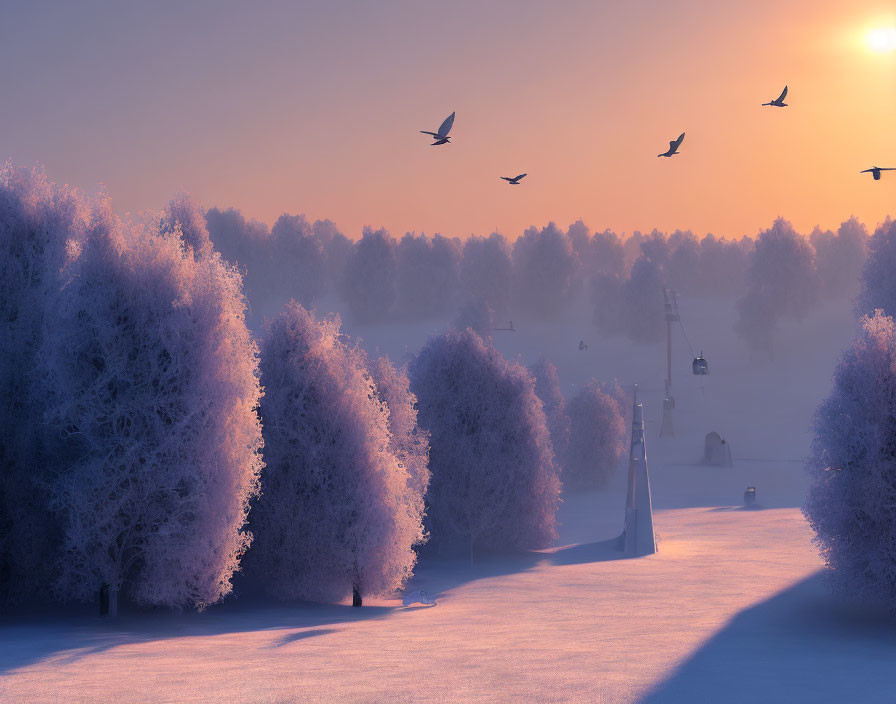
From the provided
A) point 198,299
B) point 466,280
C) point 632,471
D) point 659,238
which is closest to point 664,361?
point 466,280

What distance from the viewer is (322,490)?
25281mm

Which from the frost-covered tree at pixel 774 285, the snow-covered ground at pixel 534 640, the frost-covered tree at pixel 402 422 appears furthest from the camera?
the frost-covered tree at pixel 774 285

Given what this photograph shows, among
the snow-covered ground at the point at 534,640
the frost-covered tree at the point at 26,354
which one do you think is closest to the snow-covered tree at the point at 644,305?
the snow-covered ground at the point at 534,640

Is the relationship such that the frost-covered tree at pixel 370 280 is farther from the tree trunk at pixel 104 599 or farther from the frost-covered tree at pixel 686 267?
the tree trunk at pixel 104 599

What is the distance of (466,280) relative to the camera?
447 feet

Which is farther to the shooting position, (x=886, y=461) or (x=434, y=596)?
(x=434, y=596)

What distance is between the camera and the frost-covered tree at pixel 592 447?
2504 inches

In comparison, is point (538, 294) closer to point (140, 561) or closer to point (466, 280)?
point (466, 280)

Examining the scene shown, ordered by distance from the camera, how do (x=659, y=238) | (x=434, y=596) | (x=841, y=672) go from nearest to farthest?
(x=841, y=672) < (x=434, y=596) < (x=659, y=238)

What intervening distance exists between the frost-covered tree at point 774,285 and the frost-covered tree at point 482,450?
72894mm

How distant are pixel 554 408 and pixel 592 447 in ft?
12.2

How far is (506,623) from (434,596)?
18.6ft

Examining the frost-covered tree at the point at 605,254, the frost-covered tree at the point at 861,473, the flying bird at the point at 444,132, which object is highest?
the frost-covered tree at the point at 605,254

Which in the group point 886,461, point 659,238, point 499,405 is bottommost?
point 886,461
